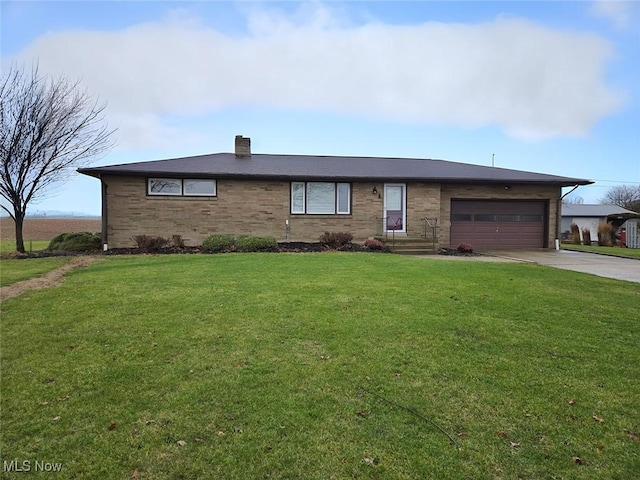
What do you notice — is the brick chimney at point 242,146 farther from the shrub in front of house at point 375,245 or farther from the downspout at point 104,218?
the shrub in front of house at point 375,245

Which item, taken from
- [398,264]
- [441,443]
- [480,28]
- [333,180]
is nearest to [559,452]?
[441,443]

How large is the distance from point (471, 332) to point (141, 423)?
3884 millimetres

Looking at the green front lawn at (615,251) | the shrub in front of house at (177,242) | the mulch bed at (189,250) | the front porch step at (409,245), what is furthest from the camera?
the green front lawn at (615,251)

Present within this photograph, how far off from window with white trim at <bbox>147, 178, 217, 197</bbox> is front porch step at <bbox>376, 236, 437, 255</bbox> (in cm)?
724

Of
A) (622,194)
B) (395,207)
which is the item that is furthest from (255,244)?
(622,194)

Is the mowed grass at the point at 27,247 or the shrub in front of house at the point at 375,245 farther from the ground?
the shrub in front of house at the point at 375,245

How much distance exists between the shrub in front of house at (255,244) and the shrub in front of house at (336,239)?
213cm

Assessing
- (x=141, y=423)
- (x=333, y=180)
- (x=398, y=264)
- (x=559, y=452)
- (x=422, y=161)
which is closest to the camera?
(x=559, y=452)

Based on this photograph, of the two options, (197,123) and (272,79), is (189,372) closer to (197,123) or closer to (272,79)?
(272,79)

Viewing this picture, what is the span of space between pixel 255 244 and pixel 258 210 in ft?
8.15

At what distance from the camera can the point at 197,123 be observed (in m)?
20.8

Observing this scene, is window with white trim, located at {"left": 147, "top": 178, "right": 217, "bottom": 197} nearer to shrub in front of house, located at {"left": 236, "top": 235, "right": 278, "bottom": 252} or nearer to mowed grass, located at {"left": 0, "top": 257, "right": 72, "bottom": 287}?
shrub in front of house, located at {"left": 236, "top": 235, "right": 278, "bottom": 252}

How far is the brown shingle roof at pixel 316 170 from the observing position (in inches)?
620

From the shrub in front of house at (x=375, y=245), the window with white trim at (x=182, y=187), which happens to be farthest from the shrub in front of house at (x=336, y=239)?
the window with white trim at (x=182, y=187)
